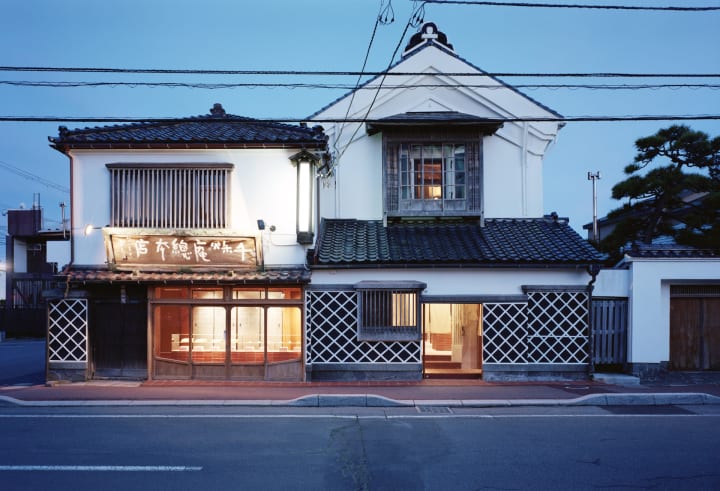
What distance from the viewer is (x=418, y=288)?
13289 millimetres

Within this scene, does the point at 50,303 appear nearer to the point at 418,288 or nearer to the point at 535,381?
the point at 418,288

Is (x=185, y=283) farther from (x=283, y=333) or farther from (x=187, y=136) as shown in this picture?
(x=187, y=136)

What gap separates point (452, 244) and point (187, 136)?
28.1ft

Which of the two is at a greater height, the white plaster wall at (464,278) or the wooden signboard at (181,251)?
the wooden signboard at (181,251)

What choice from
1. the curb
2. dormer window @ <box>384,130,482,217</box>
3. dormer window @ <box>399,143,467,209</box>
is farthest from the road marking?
dormer window @ <box>399,143,467,209</box>

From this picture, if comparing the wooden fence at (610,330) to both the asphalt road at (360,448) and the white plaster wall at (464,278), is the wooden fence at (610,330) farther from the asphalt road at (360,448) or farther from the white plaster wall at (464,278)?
the asphalt road at (360,448)

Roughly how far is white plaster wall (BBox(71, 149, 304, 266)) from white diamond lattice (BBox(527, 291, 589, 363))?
7.05m

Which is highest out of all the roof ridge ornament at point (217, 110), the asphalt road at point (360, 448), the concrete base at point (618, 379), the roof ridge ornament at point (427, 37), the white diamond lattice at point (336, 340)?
the roof ridge ornament at point (427, 37)

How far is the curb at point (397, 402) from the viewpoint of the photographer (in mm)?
10898

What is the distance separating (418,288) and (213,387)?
20.7 feet

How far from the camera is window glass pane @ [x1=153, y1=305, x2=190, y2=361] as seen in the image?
13531mm

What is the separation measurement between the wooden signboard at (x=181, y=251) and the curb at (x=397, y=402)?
381 centimetres

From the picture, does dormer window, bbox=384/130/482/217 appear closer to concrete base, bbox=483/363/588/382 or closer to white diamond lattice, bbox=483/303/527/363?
white diamond lattice, bbox=483/303/527/363

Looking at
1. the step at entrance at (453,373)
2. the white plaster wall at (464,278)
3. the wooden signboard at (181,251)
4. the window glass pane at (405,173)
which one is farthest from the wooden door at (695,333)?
the wooden signboard at (181,251)
